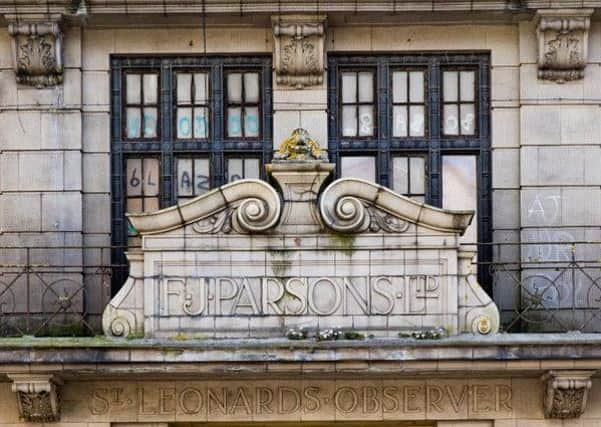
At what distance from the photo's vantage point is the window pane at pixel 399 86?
18375 millimetres

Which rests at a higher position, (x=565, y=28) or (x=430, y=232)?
(x=565, y=28)

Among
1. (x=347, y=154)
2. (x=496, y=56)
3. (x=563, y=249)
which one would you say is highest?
(x=496, y=56)

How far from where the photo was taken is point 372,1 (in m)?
17.9

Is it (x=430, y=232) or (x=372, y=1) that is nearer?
(x=430, y=232)

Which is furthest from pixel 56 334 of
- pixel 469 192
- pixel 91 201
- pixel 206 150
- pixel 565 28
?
pixel 565 28

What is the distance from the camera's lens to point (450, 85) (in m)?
18.4

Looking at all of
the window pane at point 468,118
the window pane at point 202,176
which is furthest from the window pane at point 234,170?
the window pane at point 468,118

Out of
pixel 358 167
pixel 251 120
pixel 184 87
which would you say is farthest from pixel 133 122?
pixel 358 167

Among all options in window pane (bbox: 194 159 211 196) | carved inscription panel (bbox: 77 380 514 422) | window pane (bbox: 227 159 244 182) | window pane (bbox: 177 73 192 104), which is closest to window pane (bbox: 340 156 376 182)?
window pane (bbox: 227 159 244 182)

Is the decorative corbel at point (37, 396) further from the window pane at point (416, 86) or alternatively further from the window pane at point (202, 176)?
the window pane at point (416, 86)

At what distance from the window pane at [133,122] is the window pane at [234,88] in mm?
1200

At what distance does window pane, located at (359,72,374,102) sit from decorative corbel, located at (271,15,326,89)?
63 cm

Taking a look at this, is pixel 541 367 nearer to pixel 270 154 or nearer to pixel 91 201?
pixel 270 154

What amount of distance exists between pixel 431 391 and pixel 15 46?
677 cm
